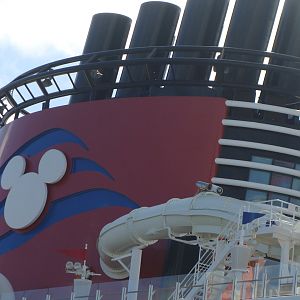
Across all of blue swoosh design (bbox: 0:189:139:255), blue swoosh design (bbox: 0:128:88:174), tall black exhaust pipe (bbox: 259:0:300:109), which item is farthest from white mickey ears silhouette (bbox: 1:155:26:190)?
tall black exhaust pipe (bbox: 259:0:300:109)

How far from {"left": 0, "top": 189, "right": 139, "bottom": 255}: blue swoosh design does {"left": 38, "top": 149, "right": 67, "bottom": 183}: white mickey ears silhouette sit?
111cm

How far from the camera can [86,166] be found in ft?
138

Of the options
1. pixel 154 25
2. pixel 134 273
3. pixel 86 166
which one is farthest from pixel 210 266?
pixel 154 25

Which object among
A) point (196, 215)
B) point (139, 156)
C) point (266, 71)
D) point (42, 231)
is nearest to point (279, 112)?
point (266, 71)

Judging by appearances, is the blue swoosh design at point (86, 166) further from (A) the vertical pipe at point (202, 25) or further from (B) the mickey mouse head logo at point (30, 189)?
(A) the vertical pipe at point (202, 25)

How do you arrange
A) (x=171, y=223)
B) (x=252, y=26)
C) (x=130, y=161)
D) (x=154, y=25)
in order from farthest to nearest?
(x=154, y=25) → (x=252, y=26) → (x=130, y=161) → (x=171, y=223)

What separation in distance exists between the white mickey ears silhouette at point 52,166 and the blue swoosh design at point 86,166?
0.47 meters

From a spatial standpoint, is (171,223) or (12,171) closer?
(171,223)

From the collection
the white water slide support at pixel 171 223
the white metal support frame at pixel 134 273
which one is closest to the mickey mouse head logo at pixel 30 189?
the white water slide support at pixel 171 223

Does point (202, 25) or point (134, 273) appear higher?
point (202, 25)

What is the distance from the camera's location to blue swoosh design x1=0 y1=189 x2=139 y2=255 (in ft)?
133

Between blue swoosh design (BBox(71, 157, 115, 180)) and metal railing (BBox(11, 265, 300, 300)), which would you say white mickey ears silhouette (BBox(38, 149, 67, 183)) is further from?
metal railing (BBox(11, 265, 300, 300))

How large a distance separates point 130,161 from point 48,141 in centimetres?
511

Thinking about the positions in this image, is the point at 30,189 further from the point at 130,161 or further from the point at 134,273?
the point at 134,273
